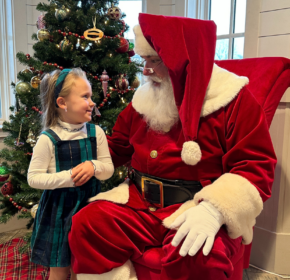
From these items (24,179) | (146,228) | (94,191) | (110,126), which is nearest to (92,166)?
(94,191)

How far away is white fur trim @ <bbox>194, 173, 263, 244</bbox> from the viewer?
1064mm

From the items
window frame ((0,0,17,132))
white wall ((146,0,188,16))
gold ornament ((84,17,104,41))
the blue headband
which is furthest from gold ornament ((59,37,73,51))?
white wall ((146,0,188,16))

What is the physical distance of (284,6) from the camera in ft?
5.52

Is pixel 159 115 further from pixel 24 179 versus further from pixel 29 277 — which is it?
pixel 29 277

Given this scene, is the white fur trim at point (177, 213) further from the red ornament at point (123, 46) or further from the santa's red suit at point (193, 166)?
the red ornament at point (123, 46)

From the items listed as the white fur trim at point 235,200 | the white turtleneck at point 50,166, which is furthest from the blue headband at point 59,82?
the white fur trim at point 235,200

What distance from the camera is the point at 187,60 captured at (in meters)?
1.20

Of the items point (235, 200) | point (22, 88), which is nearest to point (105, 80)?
point (22, 88)

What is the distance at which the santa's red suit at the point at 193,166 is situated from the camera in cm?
112

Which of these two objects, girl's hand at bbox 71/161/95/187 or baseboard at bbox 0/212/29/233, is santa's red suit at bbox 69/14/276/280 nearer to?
girl's hand at bbox 71/161/95/187

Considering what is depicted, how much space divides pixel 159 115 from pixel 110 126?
0.64 m

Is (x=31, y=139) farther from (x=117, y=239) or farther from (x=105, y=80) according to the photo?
(x=117, y=239)

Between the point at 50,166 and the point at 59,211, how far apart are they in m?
0.21

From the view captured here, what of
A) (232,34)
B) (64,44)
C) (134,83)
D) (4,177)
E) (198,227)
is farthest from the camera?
(232,34)
